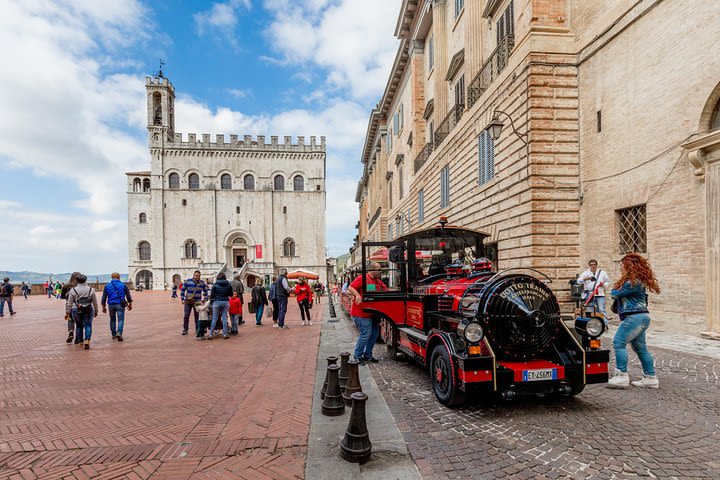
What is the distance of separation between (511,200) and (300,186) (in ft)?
129

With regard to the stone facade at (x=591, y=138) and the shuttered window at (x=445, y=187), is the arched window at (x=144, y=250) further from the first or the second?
the stone facade at (x=591, y=138)

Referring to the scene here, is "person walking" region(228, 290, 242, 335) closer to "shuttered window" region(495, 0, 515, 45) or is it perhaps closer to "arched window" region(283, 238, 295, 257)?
"shuttered window" region(495, 0, 515, 45)

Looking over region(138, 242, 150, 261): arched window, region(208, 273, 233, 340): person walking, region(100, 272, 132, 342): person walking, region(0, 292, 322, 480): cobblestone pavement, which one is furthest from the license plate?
region(138, 242, 150, 261): arched window

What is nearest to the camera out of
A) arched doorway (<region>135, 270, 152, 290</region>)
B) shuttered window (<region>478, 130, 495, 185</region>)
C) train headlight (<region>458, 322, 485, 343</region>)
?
train headlight (<region>458, 322, 485, 343</region>)

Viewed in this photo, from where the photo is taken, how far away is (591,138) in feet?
34.8

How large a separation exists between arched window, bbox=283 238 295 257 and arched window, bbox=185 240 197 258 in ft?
33.0

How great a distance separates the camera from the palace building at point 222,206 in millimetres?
46094

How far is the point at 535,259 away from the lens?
1064 centimetres

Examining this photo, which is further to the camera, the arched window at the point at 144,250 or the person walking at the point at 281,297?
the arched window at the point at 144,250

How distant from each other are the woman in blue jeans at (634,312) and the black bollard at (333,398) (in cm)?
340

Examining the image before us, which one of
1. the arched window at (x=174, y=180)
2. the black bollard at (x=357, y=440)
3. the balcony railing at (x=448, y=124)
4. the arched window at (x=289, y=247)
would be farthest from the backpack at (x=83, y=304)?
the arched window at (x=174, y=180)

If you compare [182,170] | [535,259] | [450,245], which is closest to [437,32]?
[535,259]

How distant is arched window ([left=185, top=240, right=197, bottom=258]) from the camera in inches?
1829

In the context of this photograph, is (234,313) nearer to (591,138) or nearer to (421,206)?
(591,138)
